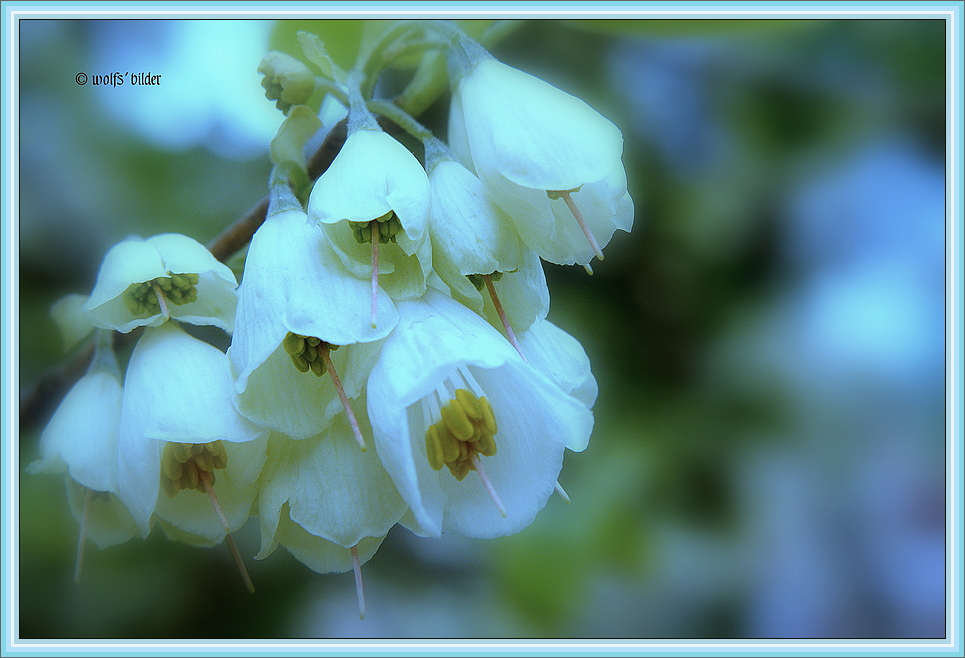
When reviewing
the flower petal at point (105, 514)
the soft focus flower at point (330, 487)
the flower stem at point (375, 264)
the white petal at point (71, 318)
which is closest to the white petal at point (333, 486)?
the soft focus flower at point (330, 487)

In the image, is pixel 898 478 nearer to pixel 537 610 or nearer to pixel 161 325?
pixel 537 610

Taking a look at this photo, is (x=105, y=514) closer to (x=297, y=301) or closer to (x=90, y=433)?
(x=90, y=433)

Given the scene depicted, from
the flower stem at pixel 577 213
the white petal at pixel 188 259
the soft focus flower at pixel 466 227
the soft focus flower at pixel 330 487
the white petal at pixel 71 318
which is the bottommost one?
the white petal at pixel 71 318

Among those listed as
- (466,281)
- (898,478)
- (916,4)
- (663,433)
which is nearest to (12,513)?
(466,281)

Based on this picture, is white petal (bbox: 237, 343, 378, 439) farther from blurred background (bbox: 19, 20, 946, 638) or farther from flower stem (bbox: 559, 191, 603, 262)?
blurred background (bbox: 19, 20, 946, 638)

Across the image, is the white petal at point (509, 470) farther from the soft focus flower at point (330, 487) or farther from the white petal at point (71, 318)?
the white petal at point (71, 318)

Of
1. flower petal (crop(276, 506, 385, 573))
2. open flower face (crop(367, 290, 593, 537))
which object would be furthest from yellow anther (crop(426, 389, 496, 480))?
flower petal (crop(276, 506, 385, 573))

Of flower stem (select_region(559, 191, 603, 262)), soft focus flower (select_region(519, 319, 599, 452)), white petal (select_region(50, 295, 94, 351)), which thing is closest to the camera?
flower stem (select_region(559, 191, 603, 262))
